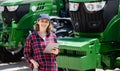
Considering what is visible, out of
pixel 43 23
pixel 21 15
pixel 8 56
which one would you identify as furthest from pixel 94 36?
pixel 8 56

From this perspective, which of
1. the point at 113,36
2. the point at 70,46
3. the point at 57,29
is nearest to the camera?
the point at 70,46

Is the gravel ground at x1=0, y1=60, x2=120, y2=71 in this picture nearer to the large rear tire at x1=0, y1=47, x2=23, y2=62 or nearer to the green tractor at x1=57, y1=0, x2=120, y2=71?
the large rear tire at x1=0, y1=47, x2=23, y2=62

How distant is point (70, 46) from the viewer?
24.0 ft

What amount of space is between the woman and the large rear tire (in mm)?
7182

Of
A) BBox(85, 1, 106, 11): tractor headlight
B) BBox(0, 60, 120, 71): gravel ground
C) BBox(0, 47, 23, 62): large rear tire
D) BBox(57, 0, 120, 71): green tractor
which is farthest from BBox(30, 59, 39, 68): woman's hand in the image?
BBox(0, 47, 23, 62): large rear tire

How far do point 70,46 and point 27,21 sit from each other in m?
4.12

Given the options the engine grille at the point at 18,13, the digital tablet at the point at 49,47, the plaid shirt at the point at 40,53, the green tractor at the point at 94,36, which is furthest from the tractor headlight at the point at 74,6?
the engine grille at the point at 18,13

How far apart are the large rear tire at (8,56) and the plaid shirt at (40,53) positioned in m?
7.15

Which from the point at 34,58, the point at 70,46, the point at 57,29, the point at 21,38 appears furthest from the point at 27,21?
the point at 34,58

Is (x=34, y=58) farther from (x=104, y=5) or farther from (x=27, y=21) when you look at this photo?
(x=27, y=21)

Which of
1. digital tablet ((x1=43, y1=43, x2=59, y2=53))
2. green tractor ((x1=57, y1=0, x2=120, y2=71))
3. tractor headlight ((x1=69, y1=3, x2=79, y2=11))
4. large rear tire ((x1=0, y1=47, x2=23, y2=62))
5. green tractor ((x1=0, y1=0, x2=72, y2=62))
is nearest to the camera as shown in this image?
digital tablet ((x1=43, y1=43, x2=59, y2=53))

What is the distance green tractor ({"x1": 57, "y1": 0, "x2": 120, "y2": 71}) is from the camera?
7305mm

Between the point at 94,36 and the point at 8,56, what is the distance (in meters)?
4.96

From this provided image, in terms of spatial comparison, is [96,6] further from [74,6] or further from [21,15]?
[21,15]
